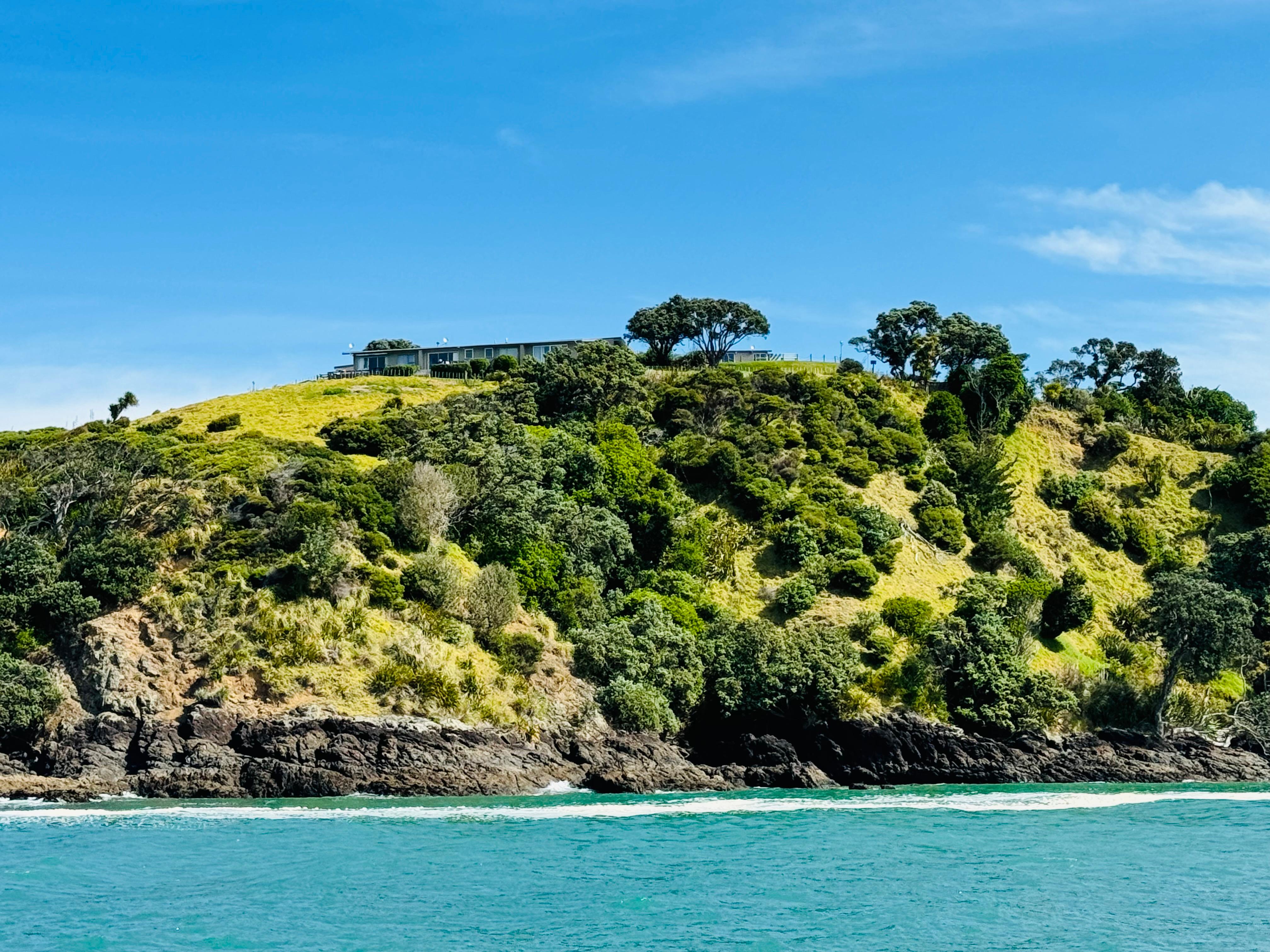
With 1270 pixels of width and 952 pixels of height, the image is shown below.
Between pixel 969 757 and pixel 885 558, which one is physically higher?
pixel 885 558

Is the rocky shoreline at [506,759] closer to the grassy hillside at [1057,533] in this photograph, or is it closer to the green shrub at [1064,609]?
the grassy hillside at [1057,533]

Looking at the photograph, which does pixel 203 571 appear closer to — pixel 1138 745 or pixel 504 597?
pixel 504 597

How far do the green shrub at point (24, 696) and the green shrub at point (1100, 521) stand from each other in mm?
63728

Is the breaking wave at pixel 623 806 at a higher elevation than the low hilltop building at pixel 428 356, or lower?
lower

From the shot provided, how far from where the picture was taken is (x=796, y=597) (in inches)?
2815

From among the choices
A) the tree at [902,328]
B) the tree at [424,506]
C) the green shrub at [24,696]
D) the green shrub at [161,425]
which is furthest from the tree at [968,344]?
the green shrub at [24,696]

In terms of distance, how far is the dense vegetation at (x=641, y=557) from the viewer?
62969 millimetres

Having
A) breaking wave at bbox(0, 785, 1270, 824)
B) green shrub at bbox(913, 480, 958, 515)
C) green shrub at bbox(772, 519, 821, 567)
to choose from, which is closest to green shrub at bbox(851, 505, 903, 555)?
green shrub at bbox(913, 480, 958, 515)

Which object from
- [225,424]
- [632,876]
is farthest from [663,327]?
[632,876]

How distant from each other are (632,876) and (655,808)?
533 inches

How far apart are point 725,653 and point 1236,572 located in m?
32.8

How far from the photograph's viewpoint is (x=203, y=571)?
213ft

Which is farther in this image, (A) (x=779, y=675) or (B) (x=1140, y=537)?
(B) (x=1140, y=537)

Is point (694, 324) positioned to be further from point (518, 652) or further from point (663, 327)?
point (518, 652)
